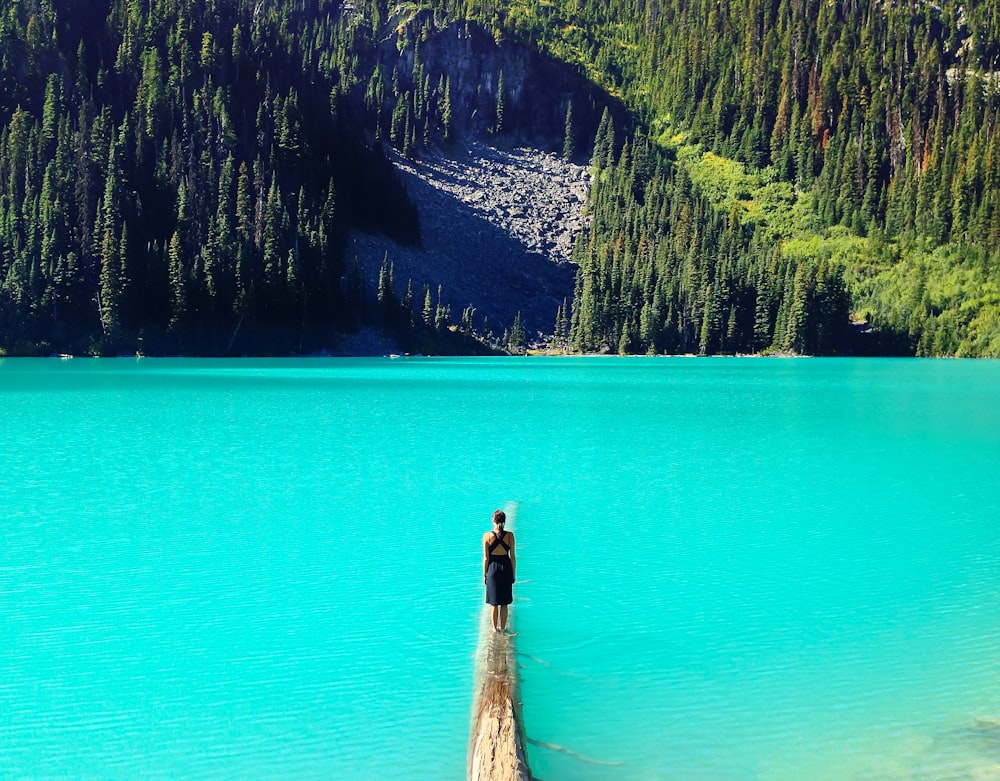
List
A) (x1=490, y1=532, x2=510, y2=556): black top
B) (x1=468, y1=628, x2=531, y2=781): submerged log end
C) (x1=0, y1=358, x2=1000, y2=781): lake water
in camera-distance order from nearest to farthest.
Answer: (x1=468, y1=628, x2=531, y2=781): submerged log end, (x1=0, y1=358, x2=1000, y2=781): lake water, (x1=490, y1=532, x2=510, y2=556): black top

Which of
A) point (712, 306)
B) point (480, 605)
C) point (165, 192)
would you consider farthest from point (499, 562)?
point (712, 306)

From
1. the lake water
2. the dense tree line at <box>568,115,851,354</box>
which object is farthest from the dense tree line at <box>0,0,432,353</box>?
the lake water

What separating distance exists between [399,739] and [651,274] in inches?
6866

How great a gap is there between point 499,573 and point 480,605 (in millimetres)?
3564

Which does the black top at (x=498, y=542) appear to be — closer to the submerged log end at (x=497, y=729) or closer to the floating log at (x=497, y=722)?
the floating log at (x=497, y=722)

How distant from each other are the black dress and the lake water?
126cm

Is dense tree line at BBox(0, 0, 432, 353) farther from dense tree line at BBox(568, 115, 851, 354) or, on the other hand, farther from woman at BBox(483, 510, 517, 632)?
woman at BBox(483, 510, 517, 632)

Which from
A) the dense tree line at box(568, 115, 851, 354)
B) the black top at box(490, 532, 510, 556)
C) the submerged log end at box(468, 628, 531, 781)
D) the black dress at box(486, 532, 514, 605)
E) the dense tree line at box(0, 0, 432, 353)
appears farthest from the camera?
the dense tree line at box(568, 115, 851, 354)

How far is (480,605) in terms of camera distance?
19.5 metres

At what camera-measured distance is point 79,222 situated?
152 metres

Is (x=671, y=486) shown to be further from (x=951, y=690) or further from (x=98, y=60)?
(x=98, y=60)

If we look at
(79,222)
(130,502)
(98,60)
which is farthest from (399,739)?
(98,60)

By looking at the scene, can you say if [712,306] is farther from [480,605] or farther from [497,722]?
[497,722]

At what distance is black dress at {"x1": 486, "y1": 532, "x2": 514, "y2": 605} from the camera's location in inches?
638
